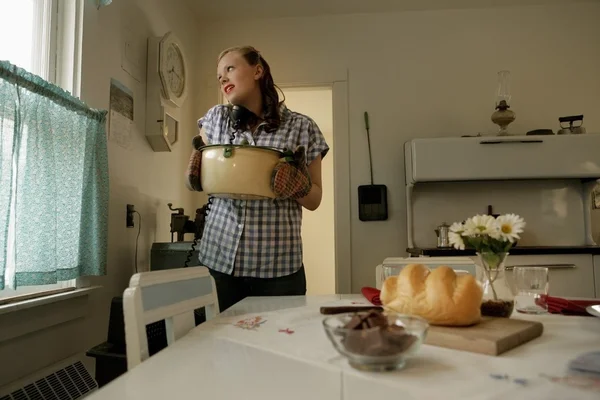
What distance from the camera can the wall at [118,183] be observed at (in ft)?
4.87

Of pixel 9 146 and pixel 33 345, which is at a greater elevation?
pixel 9 146

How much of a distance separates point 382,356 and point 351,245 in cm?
238

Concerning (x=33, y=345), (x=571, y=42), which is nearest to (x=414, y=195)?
(x=571, y=42)

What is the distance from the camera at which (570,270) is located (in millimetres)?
2373

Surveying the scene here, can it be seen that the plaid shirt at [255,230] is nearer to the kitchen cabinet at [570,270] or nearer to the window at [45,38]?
the window at [45,38]

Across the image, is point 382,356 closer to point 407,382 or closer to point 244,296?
point 407,382

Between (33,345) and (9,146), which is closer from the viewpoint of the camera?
(9,146)

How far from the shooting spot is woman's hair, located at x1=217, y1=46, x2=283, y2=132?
1403mm

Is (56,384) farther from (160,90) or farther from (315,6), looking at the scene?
(315,6)

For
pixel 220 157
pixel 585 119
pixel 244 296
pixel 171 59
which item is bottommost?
pixel 244 296

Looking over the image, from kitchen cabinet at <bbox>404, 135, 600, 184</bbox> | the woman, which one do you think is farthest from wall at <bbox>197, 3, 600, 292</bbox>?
the woman

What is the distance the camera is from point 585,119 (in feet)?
9.42

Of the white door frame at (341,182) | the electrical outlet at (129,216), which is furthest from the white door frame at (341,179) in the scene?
the electrical outlet at (129,216)

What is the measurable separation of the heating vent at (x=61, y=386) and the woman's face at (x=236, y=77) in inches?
41.6
